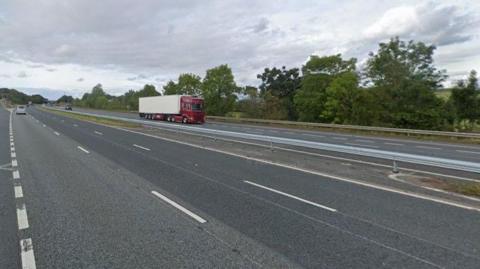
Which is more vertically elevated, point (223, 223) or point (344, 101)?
point (344, 101)

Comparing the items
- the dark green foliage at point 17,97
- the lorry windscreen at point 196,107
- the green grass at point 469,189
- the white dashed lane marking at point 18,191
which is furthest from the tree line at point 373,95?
the dark green foliage at point 17,97

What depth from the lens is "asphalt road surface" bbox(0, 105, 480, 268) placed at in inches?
162

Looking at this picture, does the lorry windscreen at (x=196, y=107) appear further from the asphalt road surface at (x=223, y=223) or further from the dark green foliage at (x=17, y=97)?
the dark green foliage at (x=17, y=97)

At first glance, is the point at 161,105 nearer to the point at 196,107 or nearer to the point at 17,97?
the point at 196,107

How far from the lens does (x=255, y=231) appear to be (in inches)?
198

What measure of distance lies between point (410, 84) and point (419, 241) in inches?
1386

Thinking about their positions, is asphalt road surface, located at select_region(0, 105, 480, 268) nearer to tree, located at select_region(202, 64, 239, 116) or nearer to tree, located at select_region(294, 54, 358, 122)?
tree, located at select_region(294, 54, 358, 122)

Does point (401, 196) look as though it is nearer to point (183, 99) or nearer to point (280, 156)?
point (280, 156)

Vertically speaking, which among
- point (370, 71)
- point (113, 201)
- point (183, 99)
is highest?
point (370, 71)

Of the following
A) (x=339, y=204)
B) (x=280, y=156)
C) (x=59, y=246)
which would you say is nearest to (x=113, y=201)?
(x=59, y=246)

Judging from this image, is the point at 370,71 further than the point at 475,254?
Yes

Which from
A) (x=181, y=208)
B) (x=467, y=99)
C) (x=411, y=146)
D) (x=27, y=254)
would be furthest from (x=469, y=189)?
(x=467, y=99)

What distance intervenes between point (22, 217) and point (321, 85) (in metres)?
49.6

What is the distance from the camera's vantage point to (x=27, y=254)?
4152mm
